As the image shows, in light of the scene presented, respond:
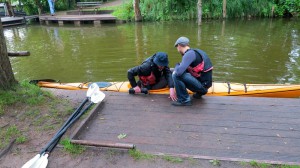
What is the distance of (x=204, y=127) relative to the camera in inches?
141

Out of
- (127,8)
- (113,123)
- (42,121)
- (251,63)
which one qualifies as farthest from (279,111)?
(127,8)

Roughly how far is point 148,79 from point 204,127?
5.39 feet

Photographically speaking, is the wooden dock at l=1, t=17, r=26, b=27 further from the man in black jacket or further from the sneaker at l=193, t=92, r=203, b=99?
the sneaker at l=193, t=92, r=203, b=99

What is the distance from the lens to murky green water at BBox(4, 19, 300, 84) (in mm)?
8516

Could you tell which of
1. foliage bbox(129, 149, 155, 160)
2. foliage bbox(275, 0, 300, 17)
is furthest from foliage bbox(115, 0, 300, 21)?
foliage bbox(129, 149, 155, 160)

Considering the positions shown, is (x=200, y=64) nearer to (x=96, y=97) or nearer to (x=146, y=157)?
(x=96, y=97)

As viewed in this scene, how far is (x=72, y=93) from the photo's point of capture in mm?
4910

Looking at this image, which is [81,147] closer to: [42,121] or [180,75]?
[42,121]

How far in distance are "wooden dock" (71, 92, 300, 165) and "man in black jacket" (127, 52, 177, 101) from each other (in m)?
0.29

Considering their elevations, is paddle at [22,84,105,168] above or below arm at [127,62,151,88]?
below

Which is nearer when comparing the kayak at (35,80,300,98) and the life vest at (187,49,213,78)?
the life vest at (187,49,213,78)

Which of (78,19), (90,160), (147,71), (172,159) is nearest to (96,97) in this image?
(147,71)

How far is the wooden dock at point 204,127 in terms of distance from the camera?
10.1 ft

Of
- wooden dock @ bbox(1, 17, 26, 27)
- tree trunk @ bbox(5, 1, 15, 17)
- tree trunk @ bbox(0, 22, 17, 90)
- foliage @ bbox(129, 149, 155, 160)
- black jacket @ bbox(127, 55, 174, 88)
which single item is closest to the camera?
foliage @ bbox(129, 149, 155, 160)
